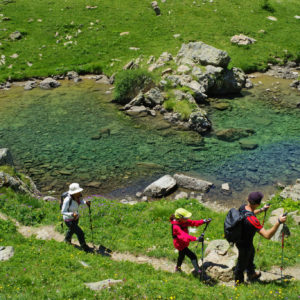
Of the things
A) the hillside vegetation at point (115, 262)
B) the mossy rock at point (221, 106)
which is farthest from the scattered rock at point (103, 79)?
the hillside vegetation at point (115, 262)

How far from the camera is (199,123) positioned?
34.7m

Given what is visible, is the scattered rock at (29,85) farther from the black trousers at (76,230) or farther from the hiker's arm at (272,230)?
the hiker's arm at (272,230)

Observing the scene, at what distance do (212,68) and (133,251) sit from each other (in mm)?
35499

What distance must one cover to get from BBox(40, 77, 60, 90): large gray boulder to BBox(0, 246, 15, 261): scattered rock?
3888cm

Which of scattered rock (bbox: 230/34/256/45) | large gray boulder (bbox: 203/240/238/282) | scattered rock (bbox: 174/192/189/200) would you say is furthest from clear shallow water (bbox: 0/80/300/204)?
scattered rock (bbox: 230/34/256/45)

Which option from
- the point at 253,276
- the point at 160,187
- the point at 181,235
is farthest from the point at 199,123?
the point at 253,276

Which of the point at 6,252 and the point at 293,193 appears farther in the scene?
the point at 293,193

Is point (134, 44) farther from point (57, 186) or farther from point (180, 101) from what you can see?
point (57, 186)

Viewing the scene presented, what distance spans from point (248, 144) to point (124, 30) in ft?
141

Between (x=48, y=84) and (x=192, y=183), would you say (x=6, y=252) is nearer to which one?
(x=192, y=183)

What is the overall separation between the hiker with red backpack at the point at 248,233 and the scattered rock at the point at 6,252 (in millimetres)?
9161

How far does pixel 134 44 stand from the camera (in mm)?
59500

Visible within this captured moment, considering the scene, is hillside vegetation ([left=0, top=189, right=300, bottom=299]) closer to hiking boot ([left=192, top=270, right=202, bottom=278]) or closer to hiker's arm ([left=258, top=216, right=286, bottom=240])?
hiking boot ([left=192, top=270, right=202, bottom=278])

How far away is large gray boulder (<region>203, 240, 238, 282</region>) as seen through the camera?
12.6 m
